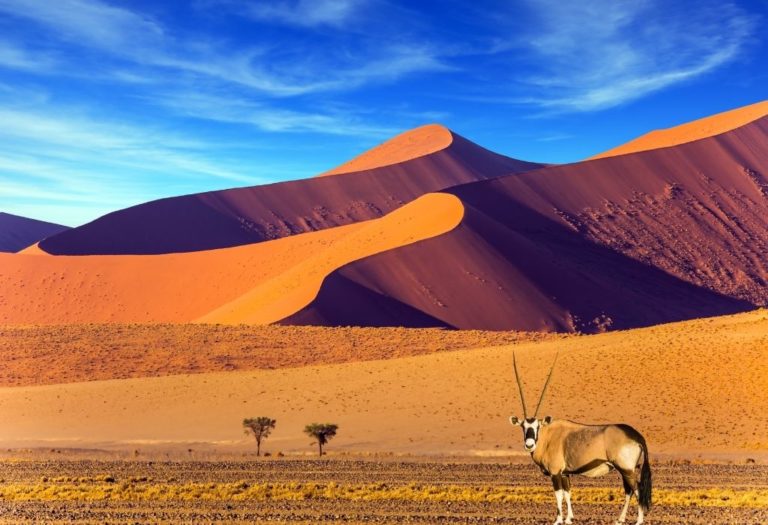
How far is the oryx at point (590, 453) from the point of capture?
9.16 metres

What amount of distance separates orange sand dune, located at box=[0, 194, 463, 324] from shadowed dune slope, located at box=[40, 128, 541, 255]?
27.1 m

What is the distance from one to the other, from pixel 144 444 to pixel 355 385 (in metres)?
9.70

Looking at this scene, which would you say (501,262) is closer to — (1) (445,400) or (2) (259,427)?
(1) (445,400)

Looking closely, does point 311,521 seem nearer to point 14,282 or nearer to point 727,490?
point 727,490

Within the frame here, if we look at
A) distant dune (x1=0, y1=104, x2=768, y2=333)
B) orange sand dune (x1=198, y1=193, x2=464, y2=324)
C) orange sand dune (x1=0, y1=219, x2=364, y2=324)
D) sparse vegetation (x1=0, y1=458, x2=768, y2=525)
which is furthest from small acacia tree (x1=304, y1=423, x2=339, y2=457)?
orange sand dune (x1=0, y1=219, x2=364, y2=324)

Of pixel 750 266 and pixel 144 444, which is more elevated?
pixel 750 266

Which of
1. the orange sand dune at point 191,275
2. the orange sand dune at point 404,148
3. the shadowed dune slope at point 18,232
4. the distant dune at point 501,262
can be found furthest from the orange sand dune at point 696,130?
the shadowed dune slope at point 18,232

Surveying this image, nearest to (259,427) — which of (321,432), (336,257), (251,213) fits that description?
(321,432)

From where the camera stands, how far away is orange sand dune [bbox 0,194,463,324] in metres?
74.6

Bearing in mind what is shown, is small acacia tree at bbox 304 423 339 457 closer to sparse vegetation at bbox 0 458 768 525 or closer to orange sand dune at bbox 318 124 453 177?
sparse vegetation at bbox 0 458 768 525

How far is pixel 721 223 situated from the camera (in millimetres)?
89500

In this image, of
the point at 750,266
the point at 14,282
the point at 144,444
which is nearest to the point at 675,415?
the point at 144,444

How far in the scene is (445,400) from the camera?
3369 centimetres

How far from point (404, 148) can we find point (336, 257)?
328 feet
